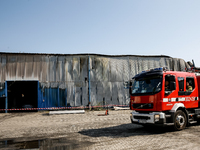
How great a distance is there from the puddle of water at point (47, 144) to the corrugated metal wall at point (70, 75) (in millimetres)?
13220

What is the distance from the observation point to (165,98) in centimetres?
838

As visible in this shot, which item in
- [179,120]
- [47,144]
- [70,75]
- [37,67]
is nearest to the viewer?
[47,144]

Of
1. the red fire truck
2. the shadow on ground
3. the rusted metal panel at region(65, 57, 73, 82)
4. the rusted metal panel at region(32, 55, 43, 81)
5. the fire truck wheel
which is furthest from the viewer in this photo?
the rusted metal panel at region(65, 57, 73, 82)

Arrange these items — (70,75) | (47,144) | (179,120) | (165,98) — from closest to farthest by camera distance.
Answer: (47,144), (165,98), (179,120), (70,75)

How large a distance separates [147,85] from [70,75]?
44.6 feet

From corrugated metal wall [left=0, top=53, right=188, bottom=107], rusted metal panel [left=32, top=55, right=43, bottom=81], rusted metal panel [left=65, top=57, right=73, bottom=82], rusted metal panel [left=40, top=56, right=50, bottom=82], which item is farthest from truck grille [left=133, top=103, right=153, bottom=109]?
rusted metal panel [left=32, top=55, right=43, bottom=81]

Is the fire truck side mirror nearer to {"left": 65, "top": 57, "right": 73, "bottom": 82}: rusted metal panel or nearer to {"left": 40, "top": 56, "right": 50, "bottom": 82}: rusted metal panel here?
{"left": 65, "top": 57, "right": 73, "bottom": 82}: rusted metal panel

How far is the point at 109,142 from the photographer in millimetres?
7066

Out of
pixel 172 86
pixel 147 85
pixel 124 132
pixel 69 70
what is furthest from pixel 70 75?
pixel 172 86

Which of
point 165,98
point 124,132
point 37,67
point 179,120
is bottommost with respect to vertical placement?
point 124,132

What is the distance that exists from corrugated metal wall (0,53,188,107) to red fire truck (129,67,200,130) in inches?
479

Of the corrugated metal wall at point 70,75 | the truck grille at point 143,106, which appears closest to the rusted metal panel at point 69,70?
the corrugated metal wall at point 70,75

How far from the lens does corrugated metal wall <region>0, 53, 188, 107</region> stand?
67.3ft

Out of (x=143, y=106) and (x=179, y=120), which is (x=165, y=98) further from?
(x=179, y=120)
